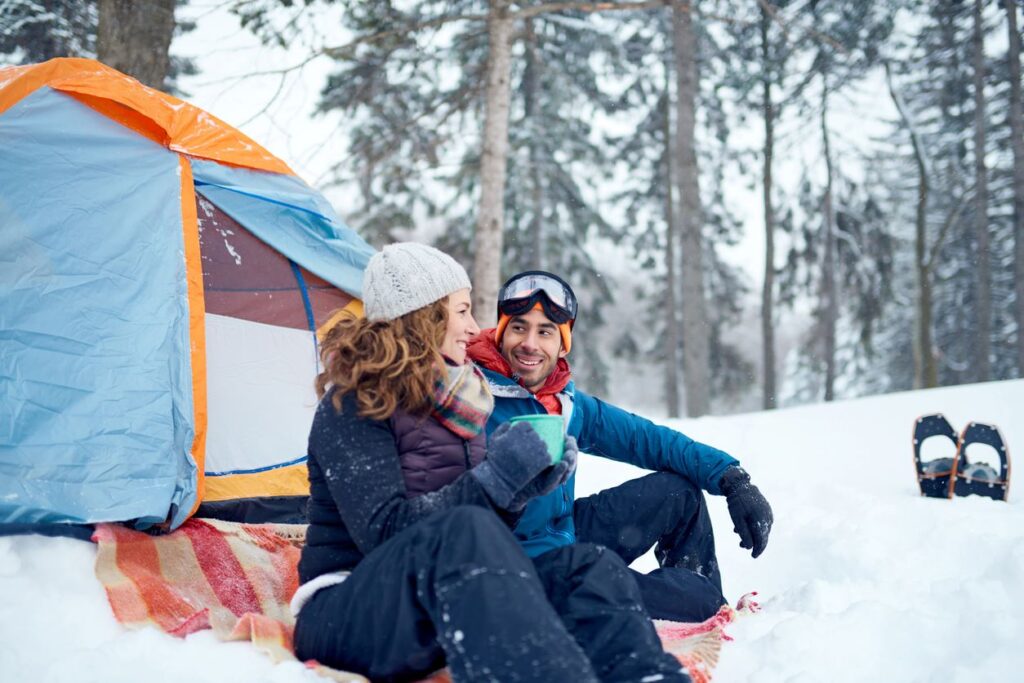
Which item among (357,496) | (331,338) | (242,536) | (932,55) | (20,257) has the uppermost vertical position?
(932,55)

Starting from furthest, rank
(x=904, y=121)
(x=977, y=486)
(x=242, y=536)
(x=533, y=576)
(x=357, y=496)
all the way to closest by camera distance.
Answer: (x=904, y=121), (x=977, y=486), (x=242, y=536), (x=357, y=496), (x=533, y=576)

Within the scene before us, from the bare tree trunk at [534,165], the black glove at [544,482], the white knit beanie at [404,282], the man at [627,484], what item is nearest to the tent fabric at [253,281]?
the man at [627,484]

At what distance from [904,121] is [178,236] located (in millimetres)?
12069

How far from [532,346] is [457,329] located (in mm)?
544

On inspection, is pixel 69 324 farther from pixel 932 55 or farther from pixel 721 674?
pixel 932 55

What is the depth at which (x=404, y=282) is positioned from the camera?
2039mm

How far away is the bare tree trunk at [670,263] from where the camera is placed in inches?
531

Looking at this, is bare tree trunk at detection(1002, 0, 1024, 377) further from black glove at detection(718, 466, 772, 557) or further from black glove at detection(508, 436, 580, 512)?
black glove at detection(508, 436, 580, 512)

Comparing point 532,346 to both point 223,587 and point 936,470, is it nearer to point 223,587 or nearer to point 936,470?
point 223,587

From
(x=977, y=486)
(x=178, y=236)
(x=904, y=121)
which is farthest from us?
(x=904, y=121)

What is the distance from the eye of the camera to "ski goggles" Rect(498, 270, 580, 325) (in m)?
2.67

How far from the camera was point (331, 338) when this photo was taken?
6.61 feet

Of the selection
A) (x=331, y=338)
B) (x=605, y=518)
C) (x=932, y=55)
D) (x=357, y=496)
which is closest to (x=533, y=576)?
(x=357, y=496)

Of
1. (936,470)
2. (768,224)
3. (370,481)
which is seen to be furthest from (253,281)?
(768,224)
